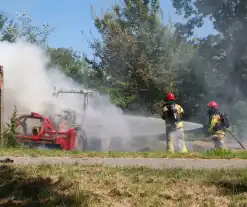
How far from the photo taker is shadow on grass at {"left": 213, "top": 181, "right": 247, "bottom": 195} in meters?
5.32

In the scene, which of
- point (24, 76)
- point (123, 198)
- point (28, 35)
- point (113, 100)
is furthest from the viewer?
point (28, 35)

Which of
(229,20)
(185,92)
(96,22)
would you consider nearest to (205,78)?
(185,92)

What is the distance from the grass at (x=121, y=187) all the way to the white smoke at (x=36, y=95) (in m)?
A: 8.70

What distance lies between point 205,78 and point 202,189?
20.5m

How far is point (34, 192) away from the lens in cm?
557

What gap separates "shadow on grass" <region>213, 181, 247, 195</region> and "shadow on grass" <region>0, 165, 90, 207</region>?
1517 mm

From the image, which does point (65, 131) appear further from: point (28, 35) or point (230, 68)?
point (28, 35)

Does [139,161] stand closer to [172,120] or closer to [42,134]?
[172,120]

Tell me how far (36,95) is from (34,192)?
10182mm

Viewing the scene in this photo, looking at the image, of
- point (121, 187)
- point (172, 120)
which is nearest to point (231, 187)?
point (121, 187)

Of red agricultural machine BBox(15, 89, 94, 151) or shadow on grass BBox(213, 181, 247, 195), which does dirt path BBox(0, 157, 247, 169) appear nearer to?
shadow on grass BBox(213, 181, 247, 195)

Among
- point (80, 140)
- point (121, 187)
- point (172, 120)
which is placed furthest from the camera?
point (80, 140)

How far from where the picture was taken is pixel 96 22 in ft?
98.1

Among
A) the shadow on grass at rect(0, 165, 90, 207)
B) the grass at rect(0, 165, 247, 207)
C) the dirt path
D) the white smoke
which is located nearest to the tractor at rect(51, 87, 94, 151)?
the white smoke
